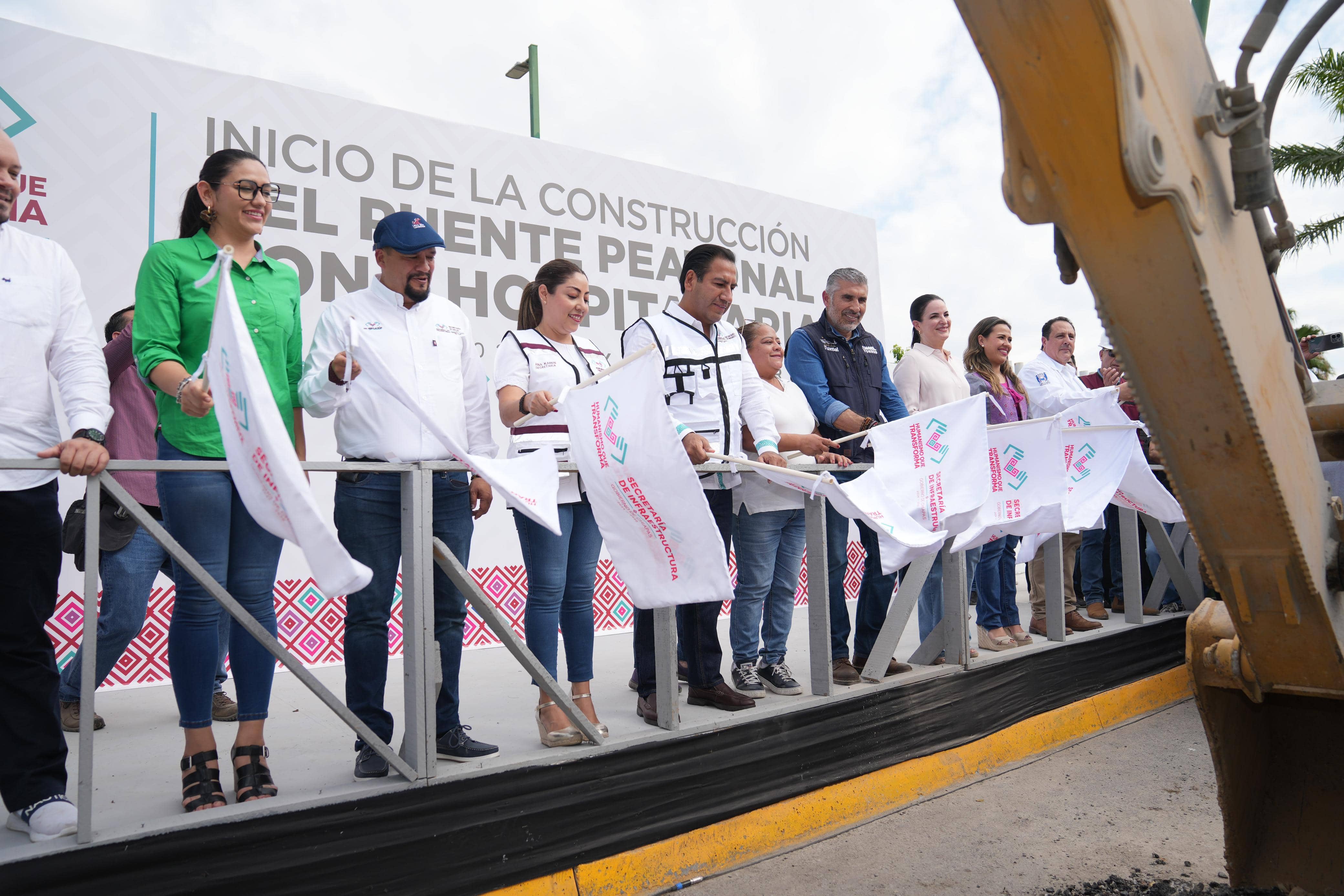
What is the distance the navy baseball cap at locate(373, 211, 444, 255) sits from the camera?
296cm

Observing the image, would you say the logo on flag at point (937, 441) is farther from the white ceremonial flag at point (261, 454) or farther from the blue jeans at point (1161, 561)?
the blue jeans at point (1161, 561)

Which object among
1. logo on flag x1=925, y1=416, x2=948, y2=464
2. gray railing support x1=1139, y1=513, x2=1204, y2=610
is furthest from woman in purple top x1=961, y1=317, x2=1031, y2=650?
gray railing support x1=1139, y1=513, x2=1204, y2=610

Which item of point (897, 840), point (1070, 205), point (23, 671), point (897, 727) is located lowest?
point (897, 840)

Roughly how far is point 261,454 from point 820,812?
257cm

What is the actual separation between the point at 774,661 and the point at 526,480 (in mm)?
1616

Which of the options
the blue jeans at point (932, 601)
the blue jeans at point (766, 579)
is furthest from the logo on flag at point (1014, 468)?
the blue jeans at point (766, 579)

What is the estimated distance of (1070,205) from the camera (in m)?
1.50

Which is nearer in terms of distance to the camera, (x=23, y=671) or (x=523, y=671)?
(x=23, y=671)

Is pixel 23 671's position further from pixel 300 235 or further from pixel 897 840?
pixel 300 235

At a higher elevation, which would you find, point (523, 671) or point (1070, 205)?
point (1070, 205)

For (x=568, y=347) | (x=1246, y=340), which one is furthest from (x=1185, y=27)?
(x=568, y=347)

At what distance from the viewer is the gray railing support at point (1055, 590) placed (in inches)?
195

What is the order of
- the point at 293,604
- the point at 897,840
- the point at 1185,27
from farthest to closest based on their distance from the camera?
the point at 293,604, the point at 897,840, the point at 1185,27

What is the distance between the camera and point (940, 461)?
404 centimetres
